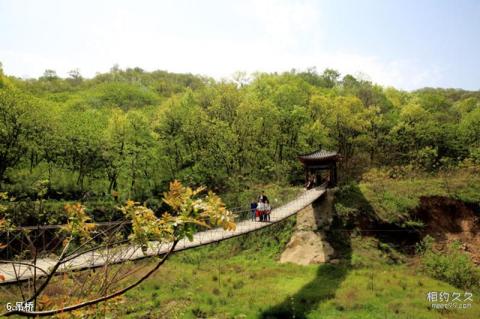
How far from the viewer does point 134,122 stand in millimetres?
22250

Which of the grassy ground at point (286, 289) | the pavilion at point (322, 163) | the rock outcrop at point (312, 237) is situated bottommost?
the grassy ground at point (286, 289)

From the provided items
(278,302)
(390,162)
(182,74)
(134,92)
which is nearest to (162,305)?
(278,302)

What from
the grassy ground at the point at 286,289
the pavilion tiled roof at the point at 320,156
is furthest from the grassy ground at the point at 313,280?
→ the pavilion tiled roof at the point at 320,156

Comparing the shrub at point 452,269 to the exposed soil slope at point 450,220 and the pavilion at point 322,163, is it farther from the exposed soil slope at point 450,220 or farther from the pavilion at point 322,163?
the pavilion at point 322,163

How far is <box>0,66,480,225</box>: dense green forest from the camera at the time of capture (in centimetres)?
1991

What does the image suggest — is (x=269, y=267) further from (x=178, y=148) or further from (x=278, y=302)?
(x=178, y=148)

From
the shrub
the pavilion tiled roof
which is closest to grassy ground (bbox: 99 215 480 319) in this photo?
the shrub

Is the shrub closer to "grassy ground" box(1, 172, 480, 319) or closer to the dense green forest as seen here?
"grassy ground" box(1, 172, 480, 319)

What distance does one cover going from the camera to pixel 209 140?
2347cm

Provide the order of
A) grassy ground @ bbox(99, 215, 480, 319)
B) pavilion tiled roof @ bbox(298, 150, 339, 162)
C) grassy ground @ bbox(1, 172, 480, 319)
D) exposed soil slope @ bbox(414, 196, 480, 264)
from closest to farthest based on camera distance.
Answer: grassy ground @ bbox(99, 215, 480, 319) < grassy ground @ bbox(1, 172, 480, 319) < exposed soil slope @ bbox(414, 196, 480, 264) < pavilion tiled roof @ bbox(298, 150, 339, 162)

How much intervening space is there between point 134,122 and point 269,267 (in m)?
12.5

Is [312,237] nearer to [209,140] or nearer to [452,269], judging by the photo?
[452,269]

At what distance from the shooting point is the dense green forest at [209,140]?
19906 mm

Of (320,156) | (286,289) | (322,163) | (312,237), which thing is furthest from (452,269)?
(320,156)
